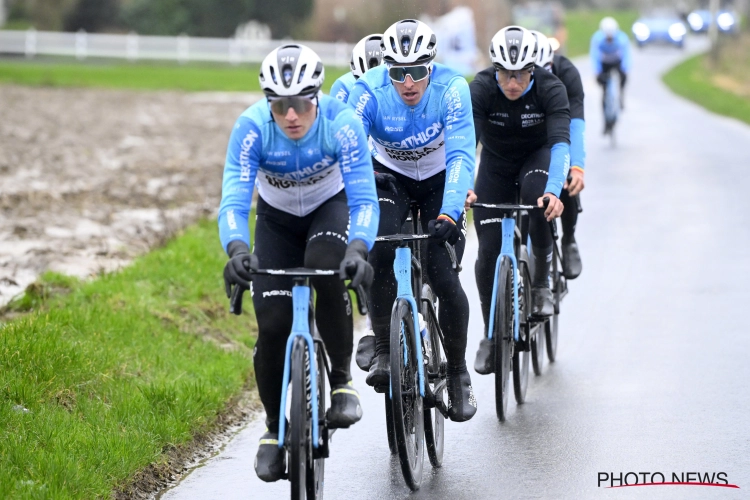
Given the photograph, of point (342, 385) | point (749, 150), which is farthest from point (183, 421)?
point (749, 150)

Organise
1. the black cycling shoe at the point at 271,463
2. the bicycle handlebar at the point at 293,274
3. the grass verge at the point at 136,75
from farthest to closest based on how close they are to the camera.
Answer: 1. the grass verge at the point at 136,75
2. the black cycling shoe at the point at 271,463
3. the bicycle handlebar at the point at 293,274

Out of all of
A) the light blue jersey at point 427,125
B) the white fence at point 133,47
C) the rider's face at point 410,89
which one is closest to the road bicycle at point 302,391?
the light blue jersey at point 427,125

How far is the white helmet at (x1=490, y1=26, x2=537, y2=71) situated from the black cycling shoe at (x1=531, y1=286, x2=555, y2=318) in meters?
1.67

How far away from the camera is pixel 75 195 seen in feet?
53.4

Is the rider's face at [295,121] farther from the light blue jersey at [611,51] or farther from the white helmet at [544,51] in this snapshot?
the light blue jersey at [611,51]

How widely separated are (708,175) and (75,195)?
9.78m

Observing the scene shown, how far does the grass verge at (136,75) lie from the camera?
1556 inches

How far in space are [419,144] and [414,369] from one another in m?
1.44

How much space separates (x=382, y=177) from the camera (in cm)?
670

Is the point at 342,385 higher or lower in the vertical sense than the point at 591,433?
higher

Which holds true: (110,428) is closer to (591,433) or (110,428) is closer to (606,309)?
(591,433)

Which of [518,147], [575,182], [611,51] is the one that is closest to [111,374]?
[518,147]

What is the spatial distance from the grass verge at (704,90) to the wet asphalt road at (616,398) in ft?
51.5

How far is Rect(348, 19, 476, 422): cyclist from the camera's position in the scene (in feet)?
21.6
